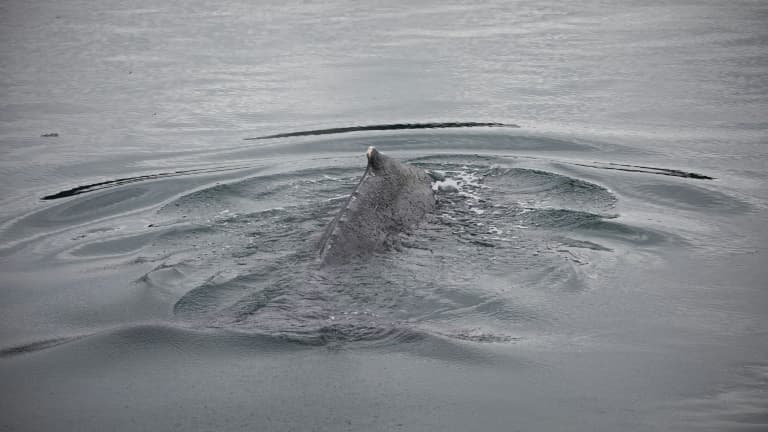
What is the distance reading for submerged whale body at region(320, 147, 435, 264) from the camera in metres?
6.51

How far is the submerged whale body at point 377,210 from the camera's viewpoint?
6508 mm

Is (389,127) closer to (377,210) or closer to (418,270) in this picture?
(377,210)

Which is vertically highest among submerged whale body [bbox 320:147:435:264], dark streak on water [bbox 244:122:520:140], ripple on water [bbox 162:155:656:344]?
dark streak on water [bbox 244:122:520:140]

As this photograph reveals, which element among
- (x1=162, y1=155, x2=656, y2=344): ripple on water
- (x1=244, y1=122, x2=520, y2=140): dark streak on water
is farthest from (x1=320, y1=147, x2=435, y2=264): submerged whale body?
(x1=244, y1=122, x2=520, y2=140): dark streak on water

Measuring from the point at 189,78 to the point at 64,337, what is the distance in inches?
404

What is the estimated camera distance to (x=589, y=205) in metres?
8.38

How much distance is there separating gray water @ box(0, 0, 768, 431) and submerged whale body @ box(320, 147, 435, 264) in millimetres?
185

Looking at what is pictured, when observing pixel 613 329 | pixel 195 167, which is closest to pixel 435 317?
pixel 613 329

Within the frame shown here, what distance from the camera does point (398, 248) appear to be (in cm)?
693

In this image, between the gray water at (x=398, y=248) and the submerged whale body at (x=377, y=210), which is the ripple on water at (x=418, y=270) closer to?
the gray water at (x=398, y=248)

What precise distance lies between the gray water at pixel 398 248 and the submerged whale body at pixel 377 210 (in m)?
0.18

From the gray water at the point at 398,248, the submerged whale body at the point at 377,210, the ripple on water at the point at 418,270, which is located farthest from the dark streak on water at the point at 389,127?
the submerged whale body at the point at 377,210

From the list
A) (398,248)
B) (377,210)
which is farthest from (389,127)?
(398,248)

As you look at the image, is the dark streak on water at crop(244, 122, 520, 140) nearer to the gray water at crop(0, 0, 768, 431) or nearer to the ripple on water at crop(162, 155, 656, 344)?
the gray water at crop(0, 0, 768, 431)
